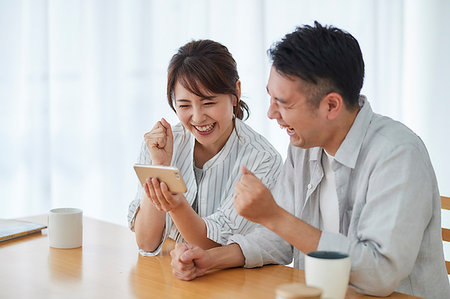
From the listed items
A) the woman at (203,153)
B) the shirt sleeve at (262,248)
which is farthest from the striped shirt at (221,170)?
the shirt sleeve at (262,248)

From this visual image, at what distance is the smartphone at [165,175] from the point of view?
1.37 m

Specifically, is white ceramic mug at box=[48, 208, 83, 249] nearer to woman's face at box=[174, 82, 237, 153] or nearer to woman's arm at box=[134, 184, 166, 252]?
woman's arm at box=[134, 184, 166, 252]

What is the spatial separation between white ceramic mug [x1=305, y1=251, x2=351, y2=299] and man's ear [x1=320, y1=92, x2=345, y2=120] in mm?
399

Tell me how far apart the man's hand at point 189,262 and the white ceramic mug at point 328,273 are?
1.14ft

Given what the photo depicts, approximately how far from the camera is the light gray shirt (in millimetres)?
1192

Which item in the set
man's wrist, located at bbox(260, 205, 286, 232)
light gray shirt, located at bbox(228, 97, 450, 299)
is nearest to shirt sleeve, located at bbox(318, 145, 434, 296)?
light gray shirt, located at bbox(228, 97, 450, 299)

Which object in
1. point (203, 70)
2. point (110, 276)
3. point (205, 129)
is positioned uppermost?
point (203, 70)

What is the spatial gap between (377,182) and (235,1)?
2.17 m

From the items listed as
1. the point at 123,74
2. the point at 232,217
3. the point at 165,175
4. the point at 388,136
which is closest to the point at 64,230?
the point at 165,175

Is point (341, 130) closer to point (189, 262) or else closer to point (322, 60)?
point (322, 60)

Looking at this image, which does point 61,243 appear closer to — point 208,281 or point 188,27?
point 208,281

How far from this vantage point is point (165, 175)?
1.40m

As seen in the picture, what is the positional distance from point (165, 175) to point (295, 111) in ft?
1.22

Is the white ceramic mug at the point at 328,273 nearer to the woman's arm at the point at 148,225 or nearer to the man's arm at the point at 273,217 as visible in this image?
the man's arm at the point at 273,217
